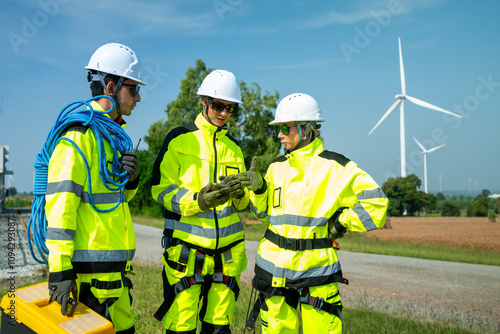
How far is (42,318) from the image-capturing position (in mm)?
2623

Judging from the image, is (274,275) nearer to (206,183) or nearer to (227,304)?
(227,304)

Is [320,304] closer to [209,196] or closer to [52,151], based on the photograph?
[209,196]

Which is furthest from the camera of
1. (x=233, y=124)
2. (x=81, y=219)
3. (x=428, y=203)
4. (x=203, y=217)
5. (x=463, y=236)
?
(x=428, y=203)

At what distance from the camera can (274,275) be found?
359cm

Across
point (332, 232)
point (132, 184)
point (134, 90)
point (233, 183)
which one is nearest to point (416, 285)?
point (332, 232)

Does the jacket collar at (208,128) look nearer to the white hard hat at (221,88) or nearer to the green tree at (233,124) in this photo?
the white hard hat at (221,88)

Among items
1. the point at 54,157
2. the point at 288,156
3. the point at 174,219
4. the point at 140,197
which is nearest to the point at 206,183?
the point at 174,219

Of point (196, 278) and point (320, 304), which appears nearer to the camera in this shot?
point (320, 304)

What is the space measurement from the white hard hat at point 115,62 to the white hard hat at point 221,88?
0.79 m

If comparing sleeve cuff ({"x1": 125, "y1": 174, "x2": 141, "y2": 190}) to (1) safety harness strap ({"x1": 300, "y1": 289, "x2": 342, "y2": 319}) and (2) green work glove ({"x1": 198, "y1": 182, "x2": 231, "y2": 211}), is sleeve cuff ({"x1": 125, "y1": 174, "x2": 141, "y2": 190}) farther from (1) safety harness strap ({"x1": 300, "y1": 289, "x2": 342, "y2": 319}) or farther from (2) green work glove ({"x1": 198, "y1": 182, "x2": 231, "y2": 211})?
(1) safety harness strap ({"x1": 300, "y1": 289, "x2": 342, "y2": 319})

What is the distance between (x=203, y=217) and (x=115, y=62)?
5.35 feet

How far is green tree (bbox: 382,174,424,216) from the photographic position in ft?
108

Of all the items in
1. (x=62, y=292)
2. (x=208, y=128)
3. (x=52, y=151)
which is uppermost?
(x=208, y=128)

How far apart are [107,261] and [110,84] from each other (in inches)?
58.3
